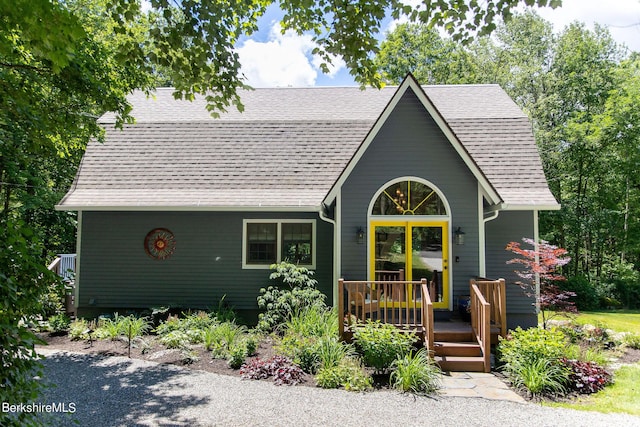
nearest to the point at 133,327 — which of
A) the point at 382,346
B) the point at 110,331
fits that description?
the point at 110,331

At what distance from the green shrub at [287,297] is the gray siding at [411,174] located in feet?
2.97

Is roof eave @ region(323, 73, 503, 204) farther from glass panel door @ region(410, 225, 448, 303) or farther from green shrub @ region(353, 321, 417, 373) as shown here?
green shrub @ region(353, 321, 417, 373)

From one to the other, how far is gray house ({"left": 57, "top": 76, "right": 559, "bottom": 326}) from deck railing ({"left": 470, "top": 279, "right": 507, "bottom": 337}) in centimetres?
67

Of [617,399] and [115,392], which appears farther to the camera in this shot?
[115,392]

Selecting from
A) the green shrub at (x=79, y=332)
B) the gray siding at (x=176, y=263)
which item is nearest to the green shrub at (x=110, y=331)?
the green shrub at (x=79, y=332)

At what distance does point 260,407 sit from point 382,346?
215 centimetres

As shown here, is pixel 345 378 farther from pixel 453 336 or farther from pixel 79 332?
pixel 79 332

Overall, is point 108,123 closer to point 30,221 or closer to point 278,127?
point 278,127

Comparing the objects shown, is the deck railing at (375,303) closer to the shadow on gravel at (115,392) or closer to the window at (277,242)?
the window at (277,242)

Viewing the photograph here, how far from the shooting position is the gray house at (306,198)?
922 centimetres

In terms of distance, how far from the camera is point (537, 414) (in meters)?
5.37

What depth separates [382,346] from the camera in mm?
6680

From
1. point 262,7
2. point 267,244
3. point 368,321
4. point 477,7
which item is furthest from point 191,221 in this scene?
point 477,7

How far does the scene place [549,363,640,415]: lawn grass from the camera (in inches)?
220
